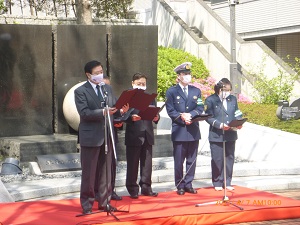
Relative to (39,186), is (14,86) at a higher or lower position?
higher

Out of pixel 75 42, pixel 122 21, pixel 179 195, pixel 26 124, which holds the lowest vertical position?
pixel 179 195

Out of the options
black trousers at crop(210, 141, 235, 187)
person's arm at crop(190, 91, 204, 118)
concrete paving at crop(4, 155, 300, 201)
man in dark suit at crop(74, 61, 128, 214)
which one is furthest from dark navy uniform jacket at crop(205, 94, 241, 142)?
man in dark suit at crop(74, 61, 128, 214)

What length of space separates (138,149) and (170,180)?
2.14 meters

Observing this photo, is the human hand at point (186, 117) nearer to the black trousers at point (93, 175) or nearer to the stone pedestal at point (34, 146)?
the black trousers at point (93, 175)

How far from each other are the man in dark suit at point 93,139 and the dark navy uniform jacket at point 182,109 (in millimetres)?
1753

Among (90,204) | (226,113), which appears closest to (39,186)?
(90,204)

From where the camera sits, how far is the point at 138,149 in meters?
10.5

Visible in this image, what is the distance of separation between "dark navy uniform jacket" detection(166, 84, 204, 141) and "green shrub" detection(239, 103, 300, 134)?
18.7ft

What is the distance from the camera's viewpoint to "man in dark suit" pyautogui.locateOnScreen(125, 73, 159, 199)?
10438mm

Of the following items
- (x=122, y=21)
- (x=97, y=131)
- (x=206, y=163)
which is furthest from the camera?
(x=122, y=21)

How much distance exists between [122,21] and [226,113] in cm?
1207

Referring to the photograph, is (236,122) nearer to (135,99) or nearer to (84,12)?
(135,99)

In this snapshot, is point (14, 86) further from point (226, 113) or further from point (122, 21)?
point (122, 21)

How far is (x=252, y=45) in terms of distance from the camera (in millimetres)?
24266
